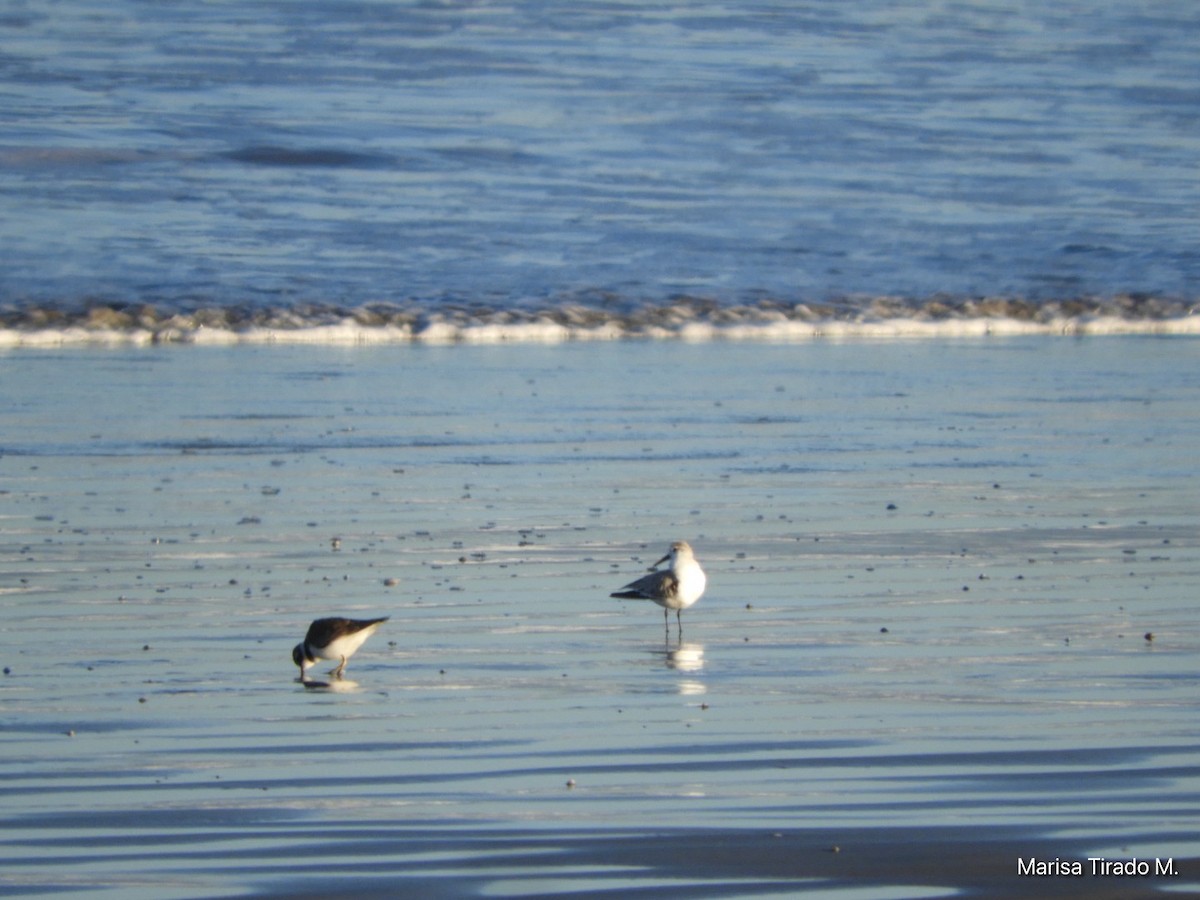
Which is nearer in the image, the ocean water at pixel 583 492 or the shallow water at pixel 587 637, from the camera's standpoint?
the shallow water at pixel 587 637

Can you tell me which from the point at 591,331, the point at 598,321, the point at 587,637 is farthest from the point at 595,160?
the point at 587,637

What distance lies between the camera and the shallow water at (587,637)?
14.3 feet

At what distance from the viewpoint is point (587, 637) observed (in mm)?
6727

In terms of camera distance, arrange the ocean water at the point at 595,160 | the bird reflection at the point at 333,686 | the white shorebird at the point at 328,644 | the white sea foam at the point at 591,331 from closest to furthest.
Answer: the bird reflection at the point at 333,686
the white shorebird at the point at 328,644
the white sea foam at the point at 591,331
the ocean water at the point at 595,160

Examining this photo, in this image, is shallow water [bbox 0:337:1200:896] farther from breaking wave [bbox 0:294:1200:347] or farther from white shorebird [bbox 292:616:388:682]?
breaking wave [bbox 0:294:1200:347]

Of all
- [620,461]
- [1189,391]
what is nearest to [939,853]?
[620,461]

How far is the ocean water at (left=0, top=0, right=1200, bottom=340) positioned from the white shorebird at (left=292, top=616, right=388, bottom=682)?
1074 cm

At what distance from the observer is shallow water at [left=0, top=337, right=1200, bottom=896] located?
172 inches

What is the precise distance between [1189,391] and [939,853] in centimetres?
970

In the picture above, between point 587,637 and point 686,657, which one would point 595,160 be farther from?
point 686,657

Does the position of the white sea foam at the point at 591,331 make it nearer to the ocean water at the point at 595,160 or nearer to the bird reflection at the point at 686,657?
the ocean water at the point at 595,160

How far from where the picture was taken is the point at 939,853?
4.22 m

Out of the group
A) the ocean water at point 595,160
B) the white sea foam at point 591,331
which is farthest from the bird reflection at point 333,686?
the ocean water at point 595,160

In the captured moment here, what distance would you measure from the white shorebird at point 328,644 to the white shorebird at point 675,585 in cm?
110
